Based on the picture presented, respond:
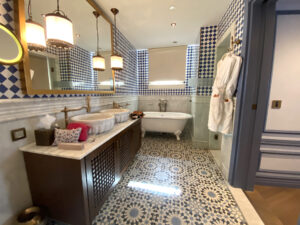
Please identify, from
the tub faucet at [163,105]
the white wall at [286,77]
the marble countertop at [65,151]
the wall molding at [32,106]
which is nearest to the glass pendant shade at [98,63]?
the wall molding at [32,106]

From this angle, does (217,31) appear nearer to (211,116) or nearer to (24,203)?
(211,116)

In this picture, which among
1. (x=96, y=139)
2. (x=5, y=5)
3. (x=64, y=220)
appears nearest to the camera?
(x=5, y=5)

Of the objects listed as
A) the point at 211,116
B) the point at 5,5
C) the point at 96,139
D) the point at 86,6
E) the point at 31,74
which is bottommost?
the point at 96,139

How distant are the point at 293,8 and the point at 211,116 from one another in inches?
57.0

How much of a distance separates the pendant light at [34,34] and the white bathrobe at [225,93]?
1.93 meters

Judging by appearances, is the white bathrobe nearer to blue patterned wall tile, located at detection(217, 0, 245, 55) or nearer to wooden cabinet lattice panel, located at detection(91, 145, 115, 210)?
blue patterned wall tile, located at detection(217, 0, 245, 55)

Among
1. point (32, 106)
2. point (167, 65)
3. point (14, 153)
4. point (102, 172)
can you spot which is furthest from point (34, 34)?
point (167, 65)

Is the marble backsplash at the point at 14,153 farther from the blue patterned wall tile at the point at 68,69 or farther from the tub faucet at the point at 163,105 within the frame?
the tub faucet at the point at 163,105

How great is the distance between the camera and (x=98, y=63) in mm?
1794

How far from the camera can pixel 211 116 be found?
168 cm

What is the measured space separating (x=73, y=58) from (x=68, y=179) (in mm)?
1352

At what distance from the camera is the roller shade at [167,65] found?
3324 millimetres

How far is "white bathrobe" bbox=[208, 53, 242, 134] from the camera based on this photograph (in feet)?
4.53

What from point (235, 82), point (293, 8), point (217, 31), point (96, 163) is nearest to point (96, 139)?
point (96, 163)
